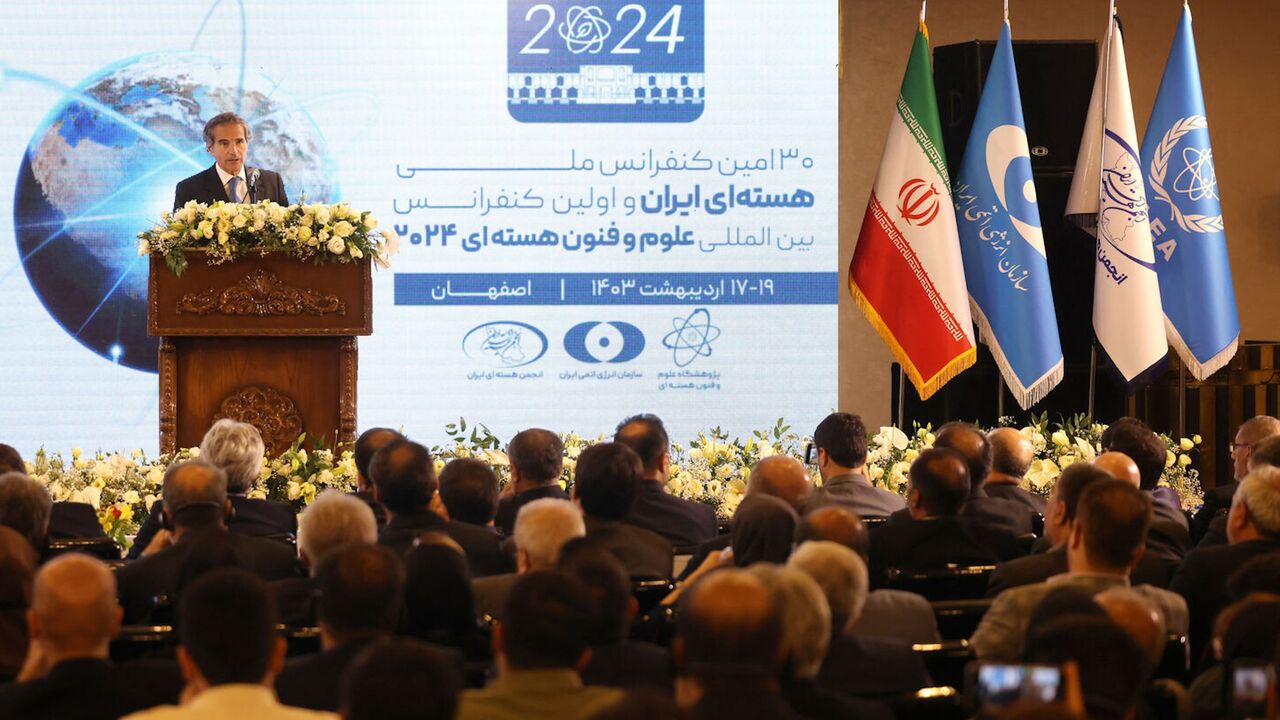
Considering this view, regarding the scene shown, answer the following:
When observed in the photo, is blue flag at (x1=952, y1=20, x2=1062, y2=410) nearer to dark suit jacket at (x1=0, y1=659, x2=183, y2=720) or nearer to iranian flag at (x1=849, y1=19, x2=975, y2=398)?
iranian flag at (x1=849, y1=19, x2=975, y2=398)

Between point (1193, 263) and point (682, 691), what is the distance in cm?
588

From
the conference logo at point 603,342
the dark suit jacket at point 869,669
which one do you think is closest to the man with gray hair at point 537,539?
the dark suit jacket at point 869,669

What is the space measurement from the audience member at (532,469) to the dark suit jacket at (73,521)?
1251mm

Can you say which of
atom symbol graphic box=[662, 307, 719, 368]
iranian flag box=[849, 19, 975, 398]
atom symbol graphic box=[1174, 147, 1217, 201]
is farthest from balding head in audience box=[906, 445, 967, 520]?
atom symbol graphic box=[662, 307, 719, 368]

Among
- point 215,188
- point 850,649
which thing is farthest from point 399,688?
point 215,188

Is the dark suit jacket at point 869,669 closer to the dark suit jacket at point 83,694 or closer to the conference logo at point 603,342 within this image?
the dark suit jacket at point 83,694

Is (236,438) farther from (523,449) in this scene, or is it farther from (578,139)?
(578,139)

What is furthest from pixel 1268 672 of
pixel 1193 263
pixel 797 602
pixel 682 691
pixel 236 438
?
pixel 1193 263

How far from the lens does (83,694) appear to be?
253cm

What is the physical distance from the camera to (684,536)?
4.72 metres

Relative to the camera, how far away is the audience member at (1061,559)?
368cm

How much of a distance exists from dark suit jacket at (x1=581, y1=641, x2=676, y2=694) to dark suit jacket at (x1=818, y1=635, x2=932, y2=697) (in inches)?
12.6

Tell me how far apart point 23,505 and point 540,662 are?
191cm

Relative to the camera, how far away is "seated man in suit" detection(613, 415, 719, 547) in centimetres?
471
